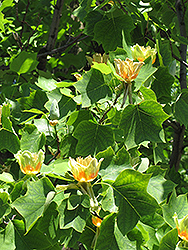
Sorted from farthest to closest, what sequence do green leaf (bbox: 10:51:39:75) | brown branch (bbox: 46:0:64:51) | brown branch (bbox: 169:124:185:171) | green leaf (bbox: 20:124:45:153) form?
brown branch (bbox: 46:0:64:51)
brown branch (bbox: 169:124:185:171)
green leaf (bbox: 10:51:39:75)
green leaf (bbox: 20:124:45:153)

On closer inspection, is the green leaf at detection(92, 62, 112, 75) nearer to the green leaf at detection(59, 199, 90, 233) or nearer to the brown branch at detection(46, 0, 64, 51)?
the green leaf at detection(59, 199, 90, 233)

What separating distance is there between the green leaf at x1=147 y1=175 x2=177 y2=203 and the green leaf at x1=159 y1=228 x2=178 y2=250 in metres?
0.18

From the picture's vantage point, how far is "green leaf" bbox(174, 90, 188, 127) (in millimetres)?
1160

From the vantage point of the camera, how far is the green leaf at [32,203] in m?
0.76

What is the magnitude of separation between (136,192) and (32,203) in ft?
0.97

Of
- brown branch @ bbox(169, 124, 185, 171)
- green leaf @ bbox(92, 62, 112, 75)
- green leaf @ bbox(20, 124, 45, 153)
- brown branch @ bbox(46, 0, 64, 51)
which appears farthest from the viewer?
brown branch @ bbox(46, 0, 64, 51)

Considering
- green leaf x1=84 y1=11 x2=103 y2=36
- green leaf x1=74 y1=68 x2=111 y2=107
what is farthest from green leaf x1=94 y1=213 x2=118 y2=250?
green leaf x1=84 y1=11 x2=103 y2=36

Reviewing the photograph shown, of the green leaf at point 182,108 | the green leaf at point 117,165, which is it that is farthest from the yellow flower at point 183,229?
the green leaf at point 182,108

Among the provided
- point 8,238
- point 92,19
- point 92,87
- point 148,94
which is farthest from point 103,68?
point 8,238

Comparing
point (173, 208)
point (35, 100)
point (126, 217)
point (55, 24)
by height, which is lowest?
point (173, 208)

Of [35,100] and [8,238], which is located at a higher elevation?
[35,100]

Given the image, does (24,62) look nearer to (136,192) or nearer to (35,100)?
(35,100)

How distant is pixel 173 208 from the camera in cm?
96

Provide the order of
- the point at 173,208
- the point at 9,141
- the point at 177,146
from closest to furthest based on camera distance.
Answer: the point at 173,208
the point at 9,141
the point at 177,146
